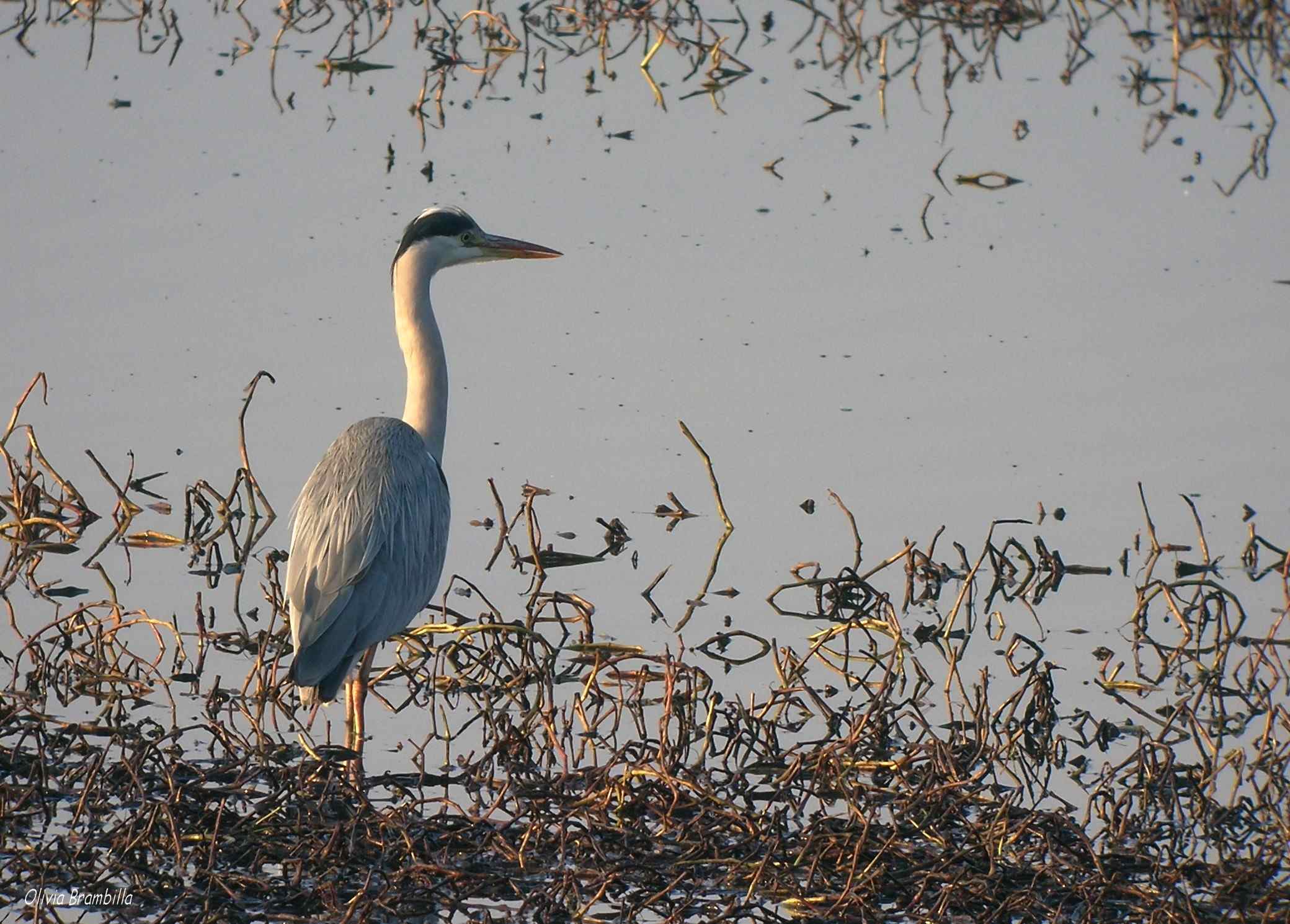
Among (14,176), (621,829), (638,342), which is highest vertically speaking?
(14,176)

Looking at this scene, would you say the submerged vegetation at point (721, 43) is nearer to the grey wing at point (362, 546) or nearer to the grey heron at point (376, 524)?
the grey heron at point (376, 524)

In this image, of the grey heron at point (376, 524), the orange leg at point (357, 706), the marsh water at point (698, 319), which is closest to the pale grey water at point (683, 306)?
the marsh water at point (698, 319)

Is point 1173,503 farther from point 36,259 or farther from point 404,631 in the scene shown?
point 36,259

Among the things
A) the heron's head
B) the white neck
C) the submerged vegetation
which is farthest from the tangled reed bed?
the submerged vegetation

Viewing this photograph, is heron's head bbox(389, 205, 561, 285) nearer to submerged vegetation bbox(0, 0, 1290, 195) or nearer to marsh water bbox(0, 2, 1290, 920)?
marsh water bbox(0, 2, 1290, 920)

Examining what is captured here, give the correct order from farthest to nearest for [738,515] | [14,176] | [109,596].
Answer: [14,176]
[738,515]
[109,596]

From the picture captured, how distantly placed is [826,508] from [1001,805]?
258 centimetres

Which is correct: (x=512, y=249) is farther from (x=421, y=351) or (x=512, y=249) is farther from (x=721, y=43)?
(x=721, y=43)

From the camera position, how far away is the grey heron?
5.13 m

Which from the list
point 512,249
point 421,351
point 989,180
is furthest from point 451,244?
point 989,180

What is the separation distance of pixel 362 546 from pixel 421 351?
44.1 inches

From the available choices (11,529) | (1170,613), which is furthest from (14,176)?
(1170,613)

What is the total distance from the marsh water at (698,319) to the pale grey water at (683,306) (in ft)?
0.08

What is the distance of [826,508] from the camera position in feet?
22.5
